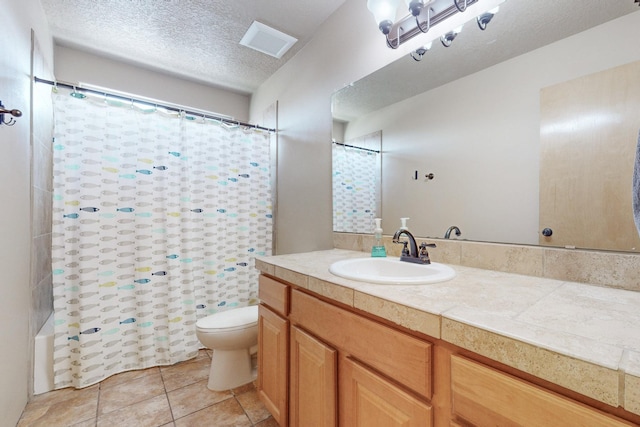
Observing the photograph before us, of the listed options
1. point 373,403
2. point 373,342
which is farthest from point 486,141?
point 373,403

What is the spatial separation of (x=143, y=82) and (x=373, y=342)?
2.92 metres

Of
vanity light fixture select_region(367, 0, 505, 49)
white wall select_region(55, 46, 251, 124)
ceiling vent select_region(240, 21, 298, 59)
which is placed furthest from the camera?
white wall select_region(55, 46, 251, 124)

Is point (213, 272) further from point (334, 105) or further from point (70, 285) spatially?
point (334, 105)

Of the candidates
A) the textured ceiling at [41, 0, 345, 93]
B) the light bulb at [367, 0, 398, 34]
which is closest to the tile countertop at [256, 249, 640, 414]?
the light bulb at [367, 0, 398, 34]

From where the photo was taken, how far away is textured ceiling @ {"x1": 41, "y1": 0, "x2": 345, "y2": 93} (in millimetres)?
1706

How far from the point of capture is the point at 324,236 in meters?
1.89

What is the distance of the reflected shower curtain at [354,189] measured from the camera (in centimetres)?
164

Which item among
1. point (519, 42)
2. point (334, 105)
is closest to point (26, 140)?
point (334, 105)

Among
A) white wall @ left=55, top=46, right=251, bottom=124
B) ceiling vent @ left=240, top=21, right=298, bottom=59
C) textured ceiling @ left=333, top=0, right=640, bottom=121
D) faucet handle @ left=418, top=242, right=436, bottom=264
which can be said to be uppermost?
ceiling vent @ left=240, top=21, right=298, bottom=59

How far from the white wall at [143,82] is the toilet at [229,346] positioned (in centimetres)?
215

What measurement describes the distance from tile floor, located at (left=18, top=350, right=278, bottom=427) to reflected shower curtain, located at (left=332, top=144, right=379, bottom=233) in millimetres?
1192

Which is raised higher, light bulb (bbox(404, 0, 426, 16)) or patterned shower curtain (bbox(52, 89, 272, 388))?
light bulb (bbox(404, 0, 426, 16))

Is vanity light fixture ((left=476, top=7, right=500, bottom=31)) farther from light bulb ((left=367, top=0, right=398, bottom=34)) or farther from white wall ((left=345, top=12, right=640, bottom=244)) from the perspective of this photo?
light bulb ((left=367, top=0, right=398, bottom=34))

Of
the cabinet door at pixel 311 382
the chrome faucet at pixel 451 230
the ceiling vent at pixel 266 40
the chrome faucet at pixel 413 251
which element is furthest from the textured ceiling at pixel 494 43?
the cabinet door at pixel 311 382
